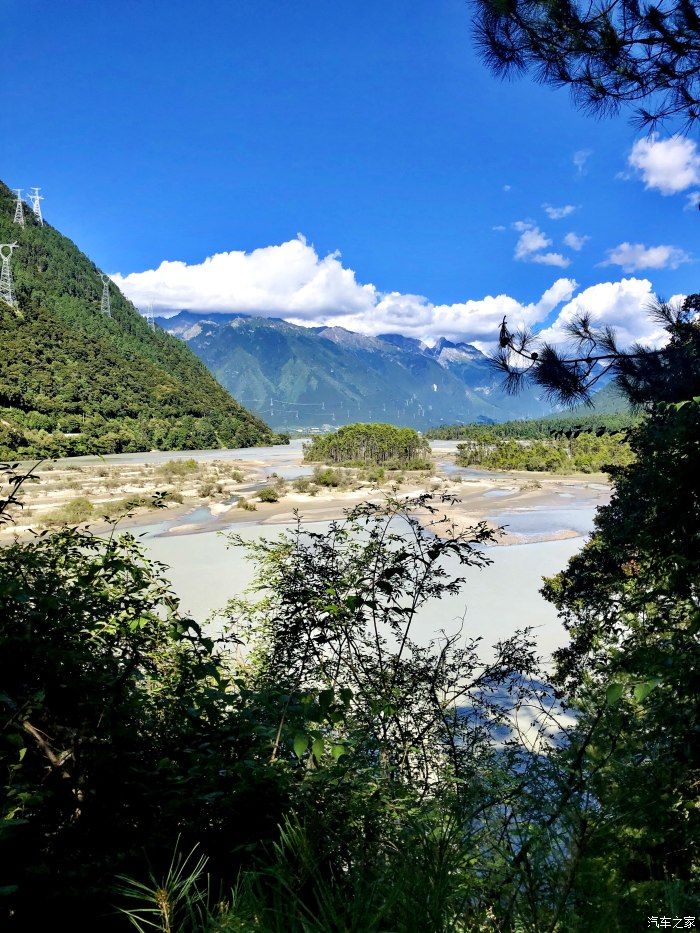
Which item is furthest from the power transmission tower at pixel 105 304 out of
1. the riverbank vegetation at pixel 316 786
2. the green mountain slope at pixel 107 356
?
the riverbank vegetation at pixel 316 786

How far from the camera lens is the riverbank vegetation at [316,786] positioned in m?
1.13

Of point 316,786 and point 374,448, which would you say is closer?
point 316,786

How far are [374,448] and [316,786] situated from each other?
44765mm

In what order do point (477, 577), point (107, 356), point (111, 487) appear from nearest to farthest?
point (477, 577), point (111, 487), point (107, 356)

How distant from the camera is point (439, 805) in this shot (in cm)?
189

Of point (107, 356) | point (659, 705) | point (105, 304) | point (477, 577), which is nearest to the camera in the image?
point (659, 705)

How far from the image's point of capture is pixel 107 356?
6825 centimetres

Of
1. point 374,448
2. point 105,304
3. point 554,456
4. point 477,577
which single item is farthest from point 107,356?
point 477,577

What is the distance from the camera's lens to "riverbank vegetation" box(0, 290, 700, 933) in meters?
1.13

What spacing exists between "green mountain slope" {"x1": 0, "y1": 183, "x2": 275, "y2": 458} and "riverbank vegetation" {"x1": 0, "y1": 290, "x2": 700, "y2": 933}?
26.8 meters

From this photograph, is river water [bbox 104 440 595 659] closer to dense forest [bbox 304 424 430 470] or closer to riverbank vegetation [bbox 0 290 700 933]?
riverbank vegetation [bbox 0 290 700 933]

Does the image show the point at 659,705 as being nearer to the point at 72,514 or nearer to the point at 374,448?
the point at 72,514

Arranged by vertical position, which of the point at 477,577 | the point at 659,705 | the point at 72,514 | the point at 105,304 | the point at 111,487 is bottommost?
the point at 477,577

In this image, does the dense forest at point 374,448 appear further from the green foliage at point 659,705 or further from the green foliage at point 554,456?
the green foliage at point 659,705
